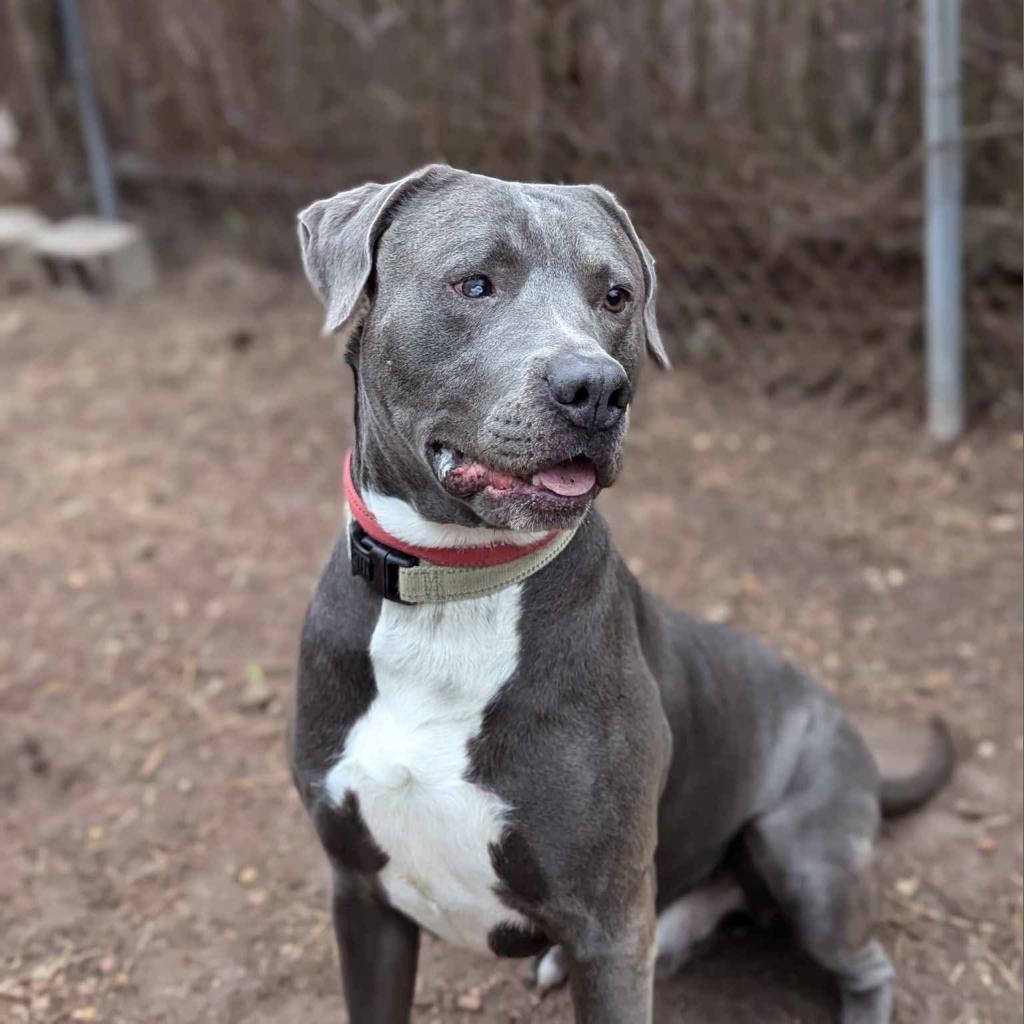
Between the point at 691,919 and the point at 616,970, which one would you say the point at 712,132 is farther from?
the point at 616,970

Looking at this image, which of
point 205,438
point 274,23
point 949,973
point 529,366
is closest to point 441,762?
point 529,366

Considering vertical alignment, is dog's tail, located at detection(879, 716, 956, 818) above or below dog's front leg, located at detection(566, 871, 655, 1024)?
below

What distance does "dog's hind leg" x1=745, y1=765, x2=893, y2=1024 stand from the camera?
285 centimetres

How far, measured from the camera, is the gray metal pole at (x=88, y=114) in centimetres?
732

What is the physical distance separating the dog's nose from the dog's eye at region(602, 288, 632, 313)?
1.00 feet

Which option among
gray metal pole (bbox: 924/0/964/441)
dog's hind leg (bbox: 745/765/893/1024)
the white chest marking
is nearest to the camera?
the white chest marking

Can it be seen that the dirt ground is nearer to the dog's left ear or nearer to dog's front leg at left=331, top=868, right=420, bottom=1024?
dog's front leg at left=331, top=868, right=420, bottom=1024

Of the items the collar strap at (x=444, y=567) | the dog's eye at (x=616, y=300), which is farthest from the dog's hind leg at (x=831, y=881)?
the dog's eye at (x=616, y=300)

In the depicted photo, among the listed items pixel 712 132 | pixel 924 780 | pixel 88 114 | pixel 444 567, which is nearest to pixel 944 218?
pixel 712 132

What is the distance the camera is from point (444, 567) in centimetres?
226

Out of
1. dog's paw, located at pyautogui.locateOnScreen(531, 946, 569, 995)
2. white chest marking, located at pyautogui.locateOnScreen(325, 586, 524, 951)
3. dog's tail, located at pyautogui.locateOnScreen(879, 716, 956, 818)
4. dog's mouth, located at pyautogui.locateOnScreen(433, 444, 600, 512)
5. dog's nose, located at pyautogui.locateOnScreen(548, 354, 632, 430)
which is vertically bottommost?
→ dog's tail, located at pyautogui.locateOnScreen(879, 716, 956, 818)

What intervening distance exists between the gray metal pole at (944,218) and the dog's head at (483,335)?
2.65 metres

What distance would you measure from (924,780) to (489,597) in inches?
67.5

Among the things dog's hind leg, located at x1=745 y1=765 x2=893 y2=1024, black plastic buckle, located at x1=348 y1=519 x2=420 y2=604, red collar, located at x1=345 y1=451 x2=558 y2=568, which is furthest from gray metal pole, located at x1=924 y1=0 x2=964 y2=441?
black plastic buckle, located at x1=348 y1=519 x2=420 y2=604
